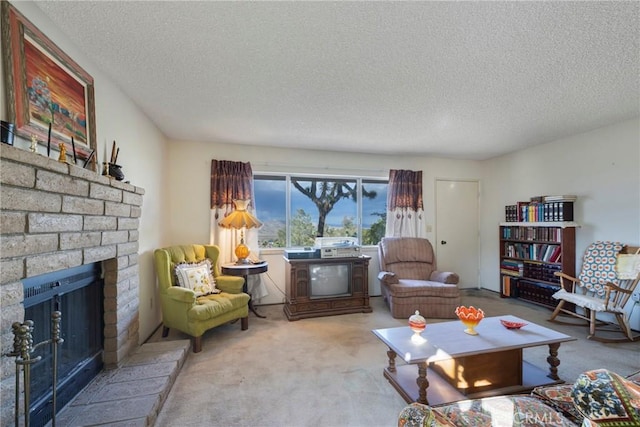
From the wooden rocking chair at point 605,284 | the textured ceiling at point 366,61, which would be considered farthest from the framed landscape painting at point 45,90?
the wooden rocking chair at point 605,284

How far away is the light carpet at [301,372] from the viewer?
5.90ft

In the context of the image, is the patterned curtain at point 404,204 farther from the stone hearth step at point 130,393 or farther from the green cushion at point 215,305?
the stone hearth step at point 130,393

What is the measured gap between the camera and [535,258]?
4.05 m

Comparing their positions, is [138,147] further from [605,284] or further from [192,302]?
[605,284]

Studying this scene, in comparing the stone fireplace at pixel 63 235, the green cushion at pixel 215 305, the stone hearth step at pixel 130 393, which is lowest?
the stone hearth step at pixel 130 393

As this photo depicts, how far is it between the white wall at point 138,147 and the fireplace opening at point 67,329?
2.52 ft

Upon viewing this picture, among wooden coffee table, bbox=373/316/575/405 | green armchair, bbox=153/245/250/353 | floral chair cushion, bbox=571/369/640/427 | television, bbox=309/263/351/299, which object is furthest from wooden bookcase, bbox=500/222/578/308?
green armchair, bbox=153/245/250/353

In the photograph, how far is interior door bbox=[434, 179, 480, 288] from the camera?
4902 millimetres

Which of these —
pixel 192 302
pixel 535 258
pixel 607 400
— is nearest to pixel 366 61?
pixel 607 400

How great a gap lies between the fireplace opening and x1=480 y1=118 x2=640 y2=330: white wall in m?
5.16

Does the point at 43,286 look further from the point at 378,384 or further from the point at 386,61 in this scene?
the point at 386,61

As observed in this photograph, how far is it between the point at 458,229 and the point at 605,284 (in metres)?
2.17

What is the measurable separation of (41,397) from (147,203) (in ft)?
6.14

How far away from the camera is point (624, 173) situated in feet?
10.5
